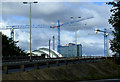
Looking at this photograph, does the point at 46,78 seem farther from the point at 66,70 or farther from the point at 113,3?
the point at 113,3

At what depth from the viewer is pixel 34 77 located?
2017cm

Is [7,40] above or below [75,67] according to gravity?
above

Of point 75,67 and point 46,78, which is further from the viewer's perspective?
point 75,67

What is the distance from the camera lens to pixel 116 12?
38969mm

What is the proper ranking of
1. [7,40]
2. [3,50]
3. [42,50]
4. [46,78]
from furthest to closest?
[42,50] < [7,40] < [3,50] < [46,78]

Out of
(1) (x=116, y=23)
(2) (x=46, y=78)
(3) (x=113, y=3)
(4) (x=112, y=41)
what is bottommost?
(2) (x=46, y=78)

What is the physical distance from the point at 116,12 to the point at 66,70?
16732mm

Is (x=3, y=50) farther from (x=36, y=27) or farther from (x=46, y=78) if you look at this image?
(x=36, y=27)

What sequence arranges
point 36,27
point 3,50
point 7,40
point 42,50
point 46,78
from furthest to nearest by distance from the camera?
point 36,27, point 42,50, point 7,40, point 3,50, point 46,78

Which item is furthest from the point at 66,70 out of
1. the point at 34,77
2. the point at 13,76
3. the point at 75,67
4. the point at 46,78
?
the point at 13,76

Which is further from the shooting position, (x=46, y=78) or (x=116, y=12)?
(x=116, y=12)

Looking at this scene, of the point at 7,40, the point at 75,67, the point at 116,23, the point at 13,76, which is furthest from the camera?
the point at 7,40

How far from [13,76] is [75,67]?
1425 cm

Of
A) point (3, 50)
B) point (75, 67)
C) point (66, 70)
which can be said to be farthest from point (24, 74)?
point (3, 50)
